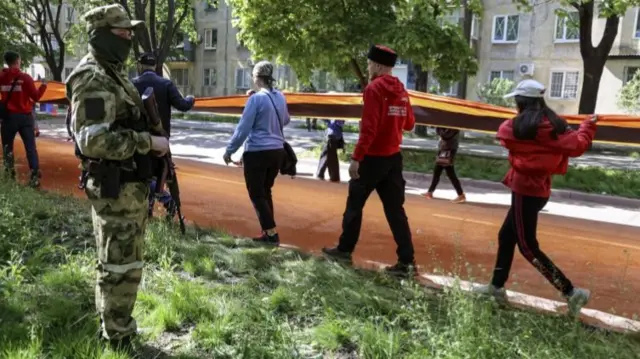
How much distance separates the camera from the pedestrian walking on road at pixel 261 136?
5445 millimetres

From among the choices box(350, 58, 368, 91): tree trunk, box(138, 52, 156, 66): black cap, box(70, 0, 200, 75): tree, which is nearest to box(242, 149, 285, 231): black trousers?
box(138, 52, 156, 66): black cap

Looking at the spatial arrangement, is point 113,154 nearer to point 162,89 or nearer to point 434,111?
point 162,89

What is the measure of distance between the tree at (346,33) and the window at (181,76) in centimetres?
3087

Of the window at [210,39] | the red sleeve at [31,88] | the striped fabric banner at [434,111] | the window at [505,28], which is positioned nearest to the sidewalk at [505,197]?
the striped fabric banner at [434,111]

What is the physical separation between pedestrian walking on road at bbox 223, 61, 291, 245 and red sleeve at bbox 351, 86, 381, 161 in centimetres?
106

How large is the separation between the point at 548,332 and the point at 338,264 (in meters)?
1.97

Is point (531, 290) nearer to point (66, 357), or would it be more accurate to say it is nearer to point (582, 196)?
point (66, 357)

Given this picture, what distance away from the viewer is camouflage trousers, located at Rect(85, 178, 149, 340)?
10.0 feet

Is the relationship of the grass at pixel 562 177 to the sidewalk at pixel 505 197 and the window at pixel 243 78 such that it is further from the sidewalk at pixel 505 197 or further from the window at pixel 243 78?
the window at pixel 243 78

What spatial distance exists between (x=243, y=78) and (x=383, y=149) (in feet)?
120

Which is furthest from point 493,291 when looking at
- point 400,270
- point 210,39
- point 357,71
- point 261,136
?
point 210,39

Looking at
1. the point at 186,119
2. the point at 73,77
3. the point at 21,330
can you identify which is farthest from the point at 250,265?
the point at 186,119

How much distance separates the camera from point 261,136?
5477 mm

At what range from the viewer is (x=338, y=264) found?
497cm
